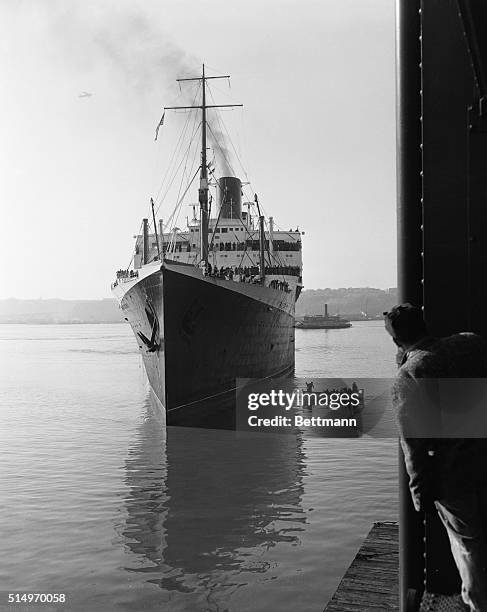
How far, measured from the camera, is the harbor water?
287 inches

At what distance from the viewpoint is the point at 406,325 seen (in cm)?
259

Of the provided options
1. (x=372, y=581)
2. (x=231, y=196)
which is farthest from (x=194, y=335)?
(x=231, y=196)

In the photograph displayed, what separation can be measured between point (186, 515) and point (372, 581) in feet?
20.4

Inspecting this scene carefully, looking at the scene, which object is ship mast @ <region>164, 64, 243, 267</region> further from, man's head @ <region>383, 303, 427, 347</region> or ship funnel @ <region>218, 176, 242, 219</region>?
man's head @ <region>383, 303, 427, 347</region>

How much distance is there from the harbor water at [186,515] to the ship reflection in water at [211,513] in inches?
1.1

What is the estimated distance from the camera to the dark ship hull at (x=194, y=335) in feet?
65.0

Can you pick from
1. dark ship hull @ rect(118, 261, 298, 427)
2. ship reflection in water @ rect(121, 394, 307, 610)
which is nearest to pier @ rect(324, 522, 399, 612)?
ship reflection in water @ rect(121, 394, 307, 610)

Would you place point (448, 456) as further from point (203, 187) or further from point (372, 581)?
point (203, 187)

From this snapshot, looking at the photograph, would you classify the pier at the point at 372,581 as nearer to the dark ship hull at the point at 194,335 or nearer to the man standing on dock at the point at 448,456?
the man standing on dock at the point at 448,456

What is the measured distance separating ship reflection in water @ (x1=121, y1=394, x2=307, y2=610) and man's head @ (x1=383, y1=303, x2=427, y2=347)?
17.2ft

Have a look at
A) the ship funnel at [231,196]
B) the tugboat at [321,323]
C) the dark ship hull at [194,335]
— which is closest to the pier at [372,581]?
the dark ship hull at [194,335]

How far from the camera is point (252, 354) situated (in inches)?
1039

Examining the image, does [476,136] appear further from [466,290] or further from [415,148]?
[466,290]

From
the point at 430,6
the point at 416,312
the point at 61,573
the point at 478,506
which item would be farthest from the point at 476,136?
the point at 61,573
